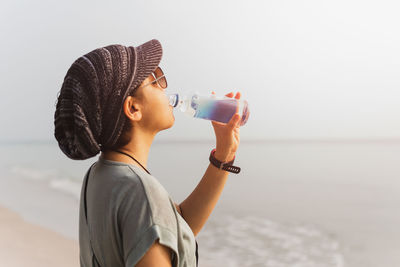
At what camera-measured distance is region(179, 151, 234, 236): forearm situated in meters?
1.09

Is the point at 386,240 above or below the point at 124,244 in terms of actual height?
below

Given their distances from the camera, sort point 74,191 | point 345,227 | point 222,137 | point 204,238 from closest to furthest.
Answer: point 222,137 → point 204,238 → point 345,227 → point 74,191

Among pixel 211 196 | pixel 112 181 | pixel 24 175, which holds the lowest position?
pixel 24 175

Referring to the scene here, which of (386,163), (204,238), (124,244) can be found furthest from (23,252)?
(386,163)

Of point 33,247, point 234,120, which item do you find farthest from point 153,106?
point 33,247

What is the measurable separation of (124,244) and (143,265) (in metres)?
0.05

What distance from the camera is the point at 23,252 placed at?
121 inches

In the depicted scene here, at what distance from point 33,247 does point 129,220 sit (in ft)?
9.12

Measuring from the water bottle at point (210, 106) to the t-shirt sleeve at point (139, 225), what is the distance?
359mm

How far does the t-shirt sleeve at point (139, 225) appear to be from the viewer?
735 millimetres

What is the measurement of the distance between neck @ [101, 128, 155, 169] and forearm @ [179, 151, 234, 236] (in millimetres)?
239

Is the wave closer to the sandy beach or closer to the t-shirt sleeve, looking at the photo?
the sandy beach

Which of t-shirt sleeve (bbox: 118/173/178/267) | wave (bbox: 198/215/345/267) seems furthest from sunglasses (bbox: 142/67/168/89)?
wave (bbox: 198/215/345/267)

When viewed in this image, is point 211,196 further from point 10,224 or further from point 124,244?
point 10,224
